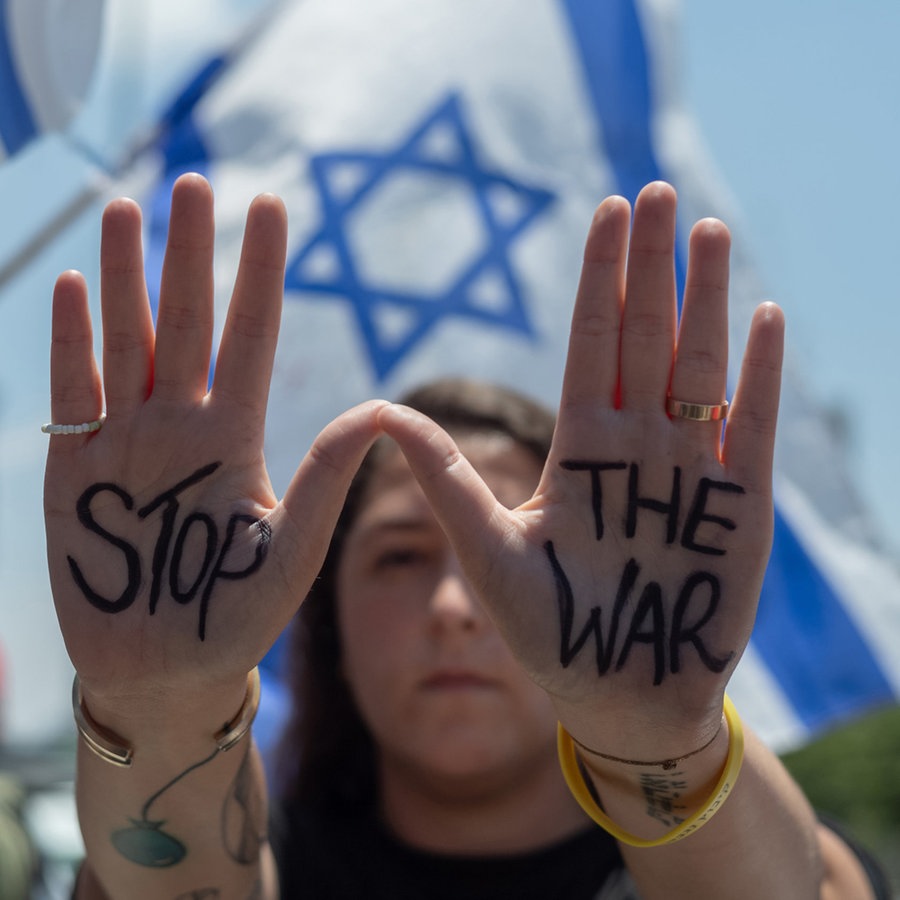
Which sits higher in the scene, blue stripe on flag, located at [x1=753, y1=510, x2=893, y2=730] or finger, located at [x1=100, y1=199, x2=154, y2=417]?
finger, located at [x1=100, y1=199, x2=154, y2=417]

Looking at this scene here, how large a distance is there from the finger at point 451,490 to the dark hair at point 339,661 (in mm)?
869

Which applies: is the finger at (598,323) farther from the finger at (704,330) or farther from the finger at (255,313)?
the finger at (255,313)

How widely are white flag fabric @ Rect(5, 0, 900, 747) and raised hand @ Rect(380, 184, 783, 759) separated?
1.98 metres

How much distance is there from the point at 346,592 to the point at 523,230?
1.75 meters

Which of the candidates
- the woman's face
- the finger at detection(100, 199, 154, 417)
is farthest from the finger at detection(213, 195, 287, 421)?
the woman's face

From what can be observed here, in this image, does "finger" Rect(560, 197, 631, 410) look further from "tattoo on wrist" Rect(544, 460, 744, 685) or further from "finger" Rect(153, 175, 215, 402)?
"finger" Rect(153, 175, 215, 402)

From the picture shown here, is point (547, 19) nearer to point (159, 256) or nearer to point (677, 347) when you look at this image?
point (159, 256)

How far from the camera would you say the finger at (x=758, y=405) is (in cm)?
168

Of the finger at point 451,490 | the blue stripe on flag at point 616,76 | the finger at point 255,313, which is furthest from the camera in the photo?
the blue stripe on flag at point 616,76

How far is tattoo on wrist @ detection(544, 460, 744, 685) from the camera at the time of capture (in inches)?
63.9

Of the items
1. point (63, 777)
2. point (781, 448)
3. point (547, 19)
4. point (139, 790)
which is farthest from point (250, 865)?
point (63, 777)

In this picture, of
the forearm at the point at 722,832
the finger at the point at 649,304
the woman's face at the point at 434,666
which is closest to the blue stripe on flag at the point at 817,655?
the woman's face at the point at 434,666

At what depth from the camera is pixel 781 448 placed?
3.67 metres

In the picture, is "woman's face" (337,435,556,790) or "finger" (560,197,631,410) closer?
"finger" (560,197,631,410)
